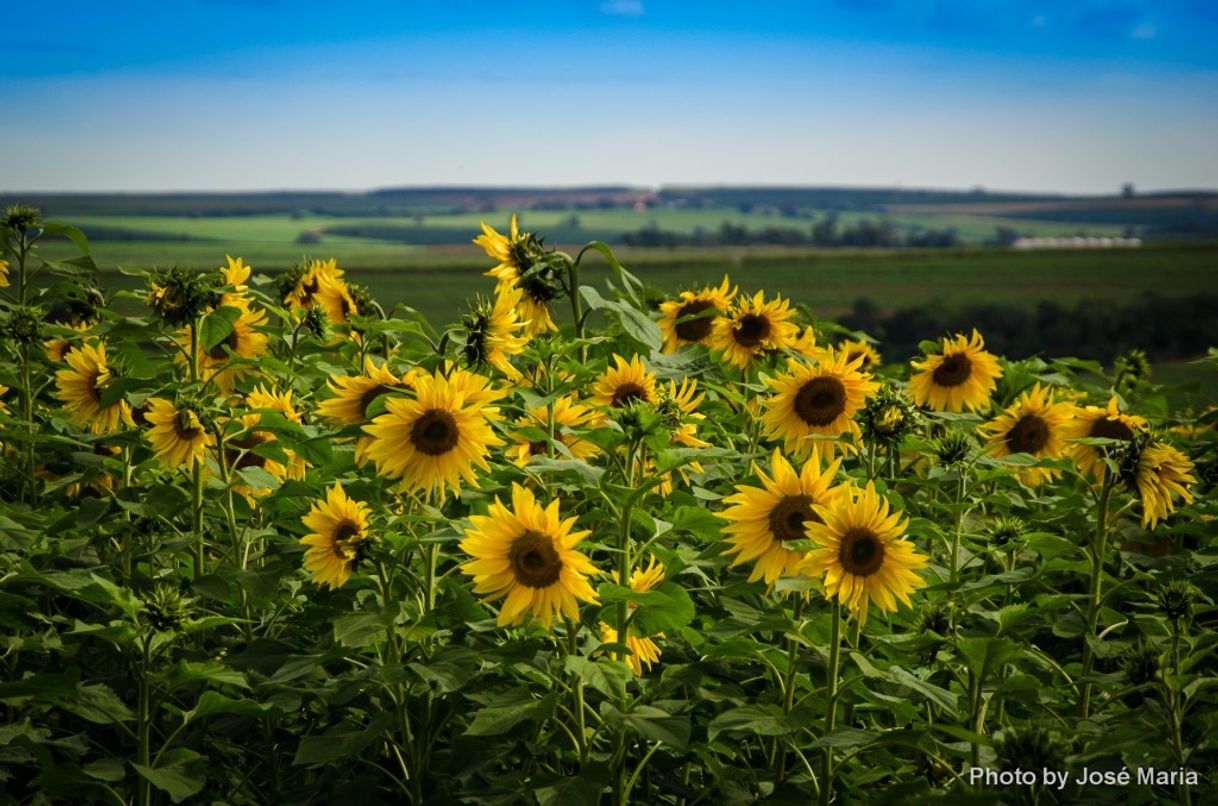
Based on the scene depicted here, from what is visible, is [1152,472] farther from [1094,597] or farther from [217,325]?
[217,325]

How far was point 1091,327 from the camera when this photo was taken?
827 inches

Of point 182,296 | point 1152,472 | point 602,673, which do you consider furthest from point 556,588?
point 1152,472

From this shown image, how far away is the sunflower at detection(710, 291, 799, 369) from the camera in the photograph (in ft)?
14.1

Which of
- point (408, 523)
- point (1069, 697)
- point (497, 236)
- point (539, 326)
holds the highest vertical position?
point (497, 236)

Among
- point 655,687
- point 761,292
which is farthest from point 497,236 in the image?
point 655,687

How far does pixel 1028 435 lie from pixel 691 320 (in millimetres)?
1321

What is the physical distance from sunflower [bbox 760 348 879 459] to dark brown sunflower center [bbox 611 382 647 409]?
406mm

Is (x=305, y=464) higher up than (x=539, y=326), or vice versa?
(x=539, y=326)

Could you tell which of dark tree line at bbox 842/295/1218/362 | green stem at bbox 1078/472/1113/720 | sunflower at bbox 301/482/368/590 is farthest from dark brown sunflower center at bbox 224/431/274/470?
dark tree line at bbox 842/295/1218/362

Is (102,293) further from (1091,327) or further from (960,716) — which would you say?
(1091,327)

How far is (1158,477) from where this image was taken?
3.44 meters

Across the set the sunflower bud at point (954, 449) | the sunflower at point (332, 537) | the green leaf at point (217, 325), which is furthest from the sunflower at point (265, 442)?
the sunflower bud at point (954, 449)

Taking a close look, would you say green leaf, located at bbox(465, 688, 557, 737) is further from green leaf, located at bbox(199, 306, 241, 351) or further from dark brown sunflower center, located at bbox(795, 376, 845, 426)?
green leaf, located at bbox(199, 306, 241, 351)

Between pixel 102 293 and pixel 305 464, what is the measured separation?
5.82 ft
